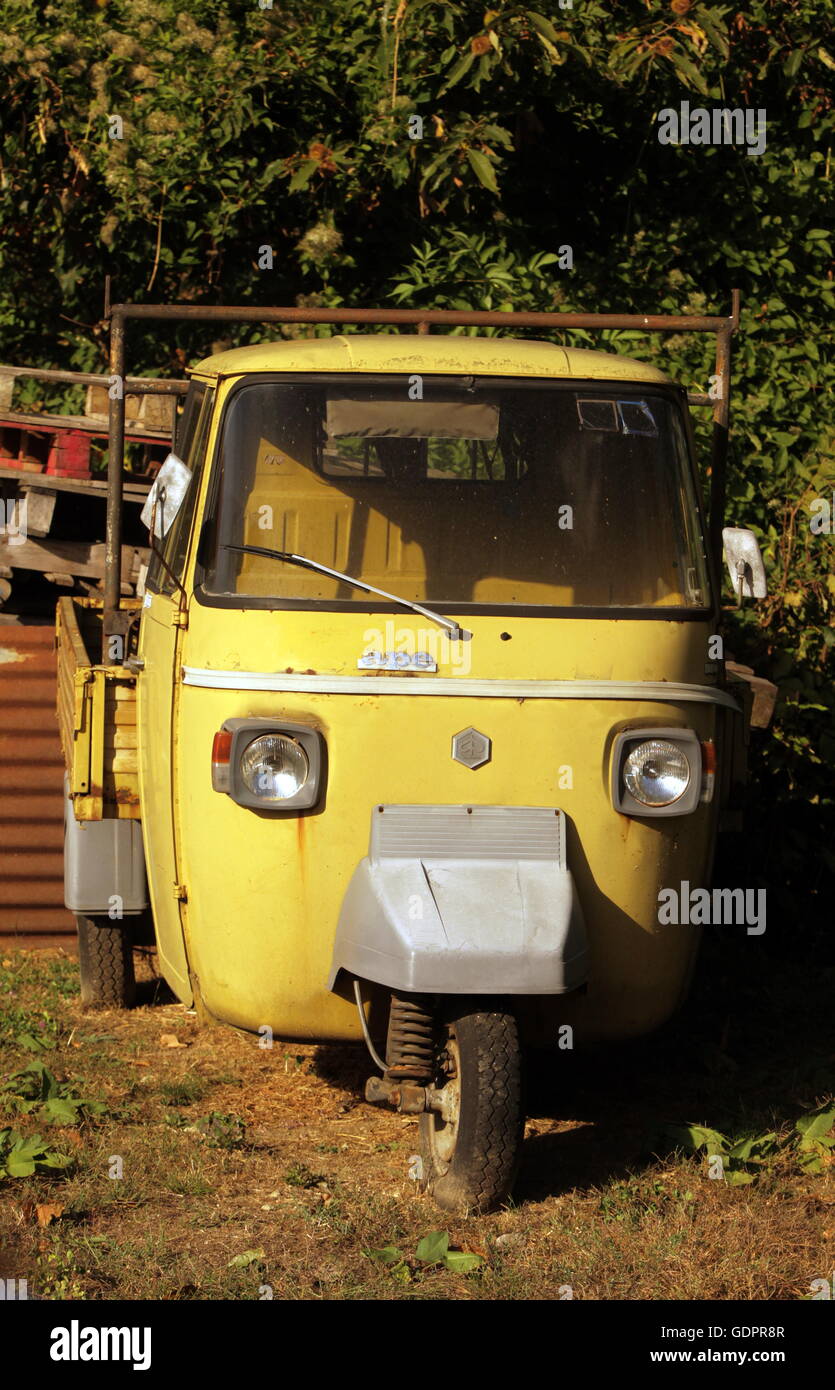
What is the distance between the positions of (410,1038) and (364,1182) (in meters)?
0.66

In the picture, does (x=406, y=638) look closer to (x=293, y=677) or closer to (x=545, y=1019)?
(x=293, y=677)

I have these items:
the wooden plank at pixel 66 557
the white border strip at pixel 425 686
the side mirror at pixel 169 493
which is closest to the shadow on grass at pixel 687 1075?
the white border strip at pixel 425 686

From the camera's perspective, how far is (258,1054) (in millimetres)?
5961

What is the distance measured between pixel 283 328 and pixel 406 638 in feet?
18.7

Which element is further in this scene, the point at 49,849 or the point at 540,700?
the point at 49,849

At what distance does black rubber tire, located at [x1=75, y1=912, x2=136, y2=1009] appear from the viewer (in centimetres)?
637

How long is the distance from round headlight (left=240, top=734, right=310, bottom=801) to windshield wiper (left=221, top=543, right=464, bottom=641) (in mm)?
479

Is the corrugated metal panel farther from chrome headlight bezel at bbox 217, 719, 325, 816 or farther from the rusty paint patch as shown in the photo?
chrome headlight bezel at bbox 217, 719, 325, 816

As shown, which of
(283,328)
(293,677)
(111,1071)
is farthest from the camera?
(283,328)

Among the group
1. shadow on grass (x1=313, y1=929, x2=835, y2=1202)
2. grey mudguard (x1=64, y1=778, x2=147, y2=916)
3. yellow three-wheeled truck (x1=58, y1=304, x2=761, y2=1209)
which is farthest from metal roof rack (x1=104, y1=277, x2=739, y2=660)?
shadow on grass (x1=313, y1=929, x2=835, y2=1202)

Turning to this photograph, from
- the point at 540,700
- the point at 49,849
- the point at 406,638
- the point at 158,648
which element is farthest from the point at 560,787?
the point at 49,849

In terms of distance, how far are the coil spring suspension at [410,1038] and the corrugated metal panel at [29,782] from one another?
3275 mm

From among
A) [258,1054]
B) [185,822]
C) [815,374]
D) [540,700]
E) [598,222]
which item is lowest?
[258,1054]

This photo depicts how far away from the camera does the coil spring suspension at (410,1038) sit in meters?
4.24
